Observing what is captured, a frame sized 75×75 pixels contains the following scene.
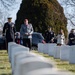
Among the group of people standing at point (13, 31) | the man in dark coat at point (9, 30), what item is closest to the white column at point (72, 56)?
the group of people standing at point (13, 31)

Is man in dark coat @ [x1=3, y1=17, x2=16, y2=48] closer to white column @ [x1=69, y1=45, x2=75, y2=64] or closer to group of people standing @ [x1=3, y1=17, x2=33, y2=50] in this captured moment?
group of people standing @ [x1=3, y1=17, x2=33, y2=50]

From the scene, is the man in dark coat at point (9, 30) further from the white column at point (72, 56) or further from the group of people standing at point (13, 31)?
the white column at point (72, 56)

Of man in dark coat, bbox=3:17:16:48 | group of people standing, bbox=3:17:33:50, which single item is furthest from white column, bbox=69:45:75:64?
man in dark coat, bbox=3:17:16:48

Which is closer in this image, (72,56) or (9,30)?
(72,56)

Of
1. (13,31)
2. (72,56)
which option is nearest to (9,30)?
(13,31)

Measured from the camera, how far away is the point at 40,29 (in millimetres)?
49438

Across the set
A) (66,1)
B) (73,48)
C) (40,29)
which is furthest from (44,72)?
(66,1)

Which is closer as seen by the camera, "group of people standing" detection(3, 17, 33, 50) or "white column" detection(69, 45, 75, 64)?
"white column" detection(69, 45, 75, 64)

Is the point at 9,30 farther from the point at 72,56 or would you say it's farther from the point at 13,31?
the point at 72,56

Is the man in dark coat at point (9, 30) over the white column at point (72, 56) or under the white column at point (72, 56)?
over

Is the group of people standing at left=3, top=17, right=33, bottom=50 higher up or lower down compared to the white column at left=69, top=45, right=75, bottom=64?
higher up

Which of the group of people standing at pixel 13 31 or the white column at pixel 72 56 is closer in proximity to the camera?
the white column at pixel 72 56

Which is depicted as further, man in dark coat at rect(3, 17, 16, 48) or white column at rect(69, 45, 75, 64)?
man in dark coat at rect(3, 17, 16, 48)

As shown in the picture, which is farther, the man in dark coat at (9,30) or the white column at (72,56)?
the man in dark coat at (9,30)
